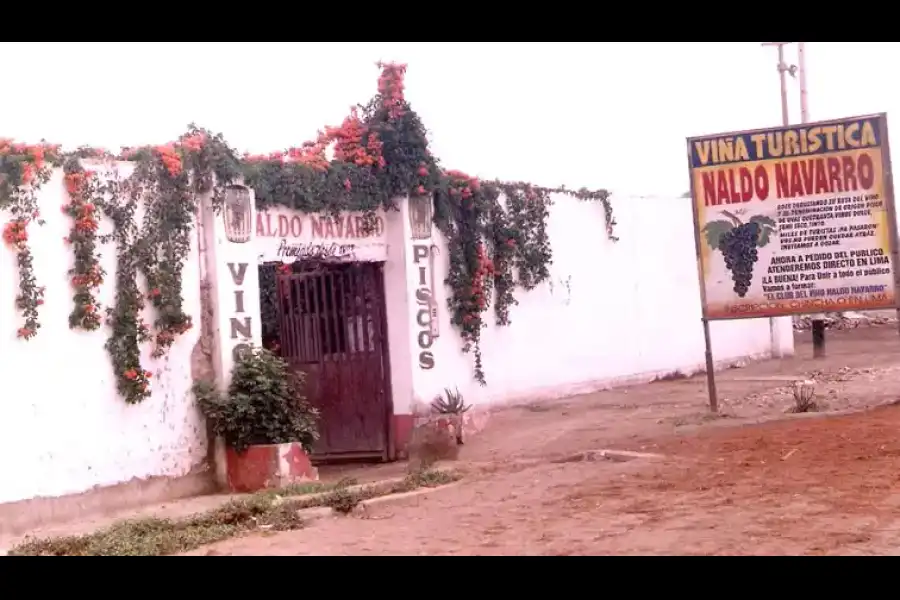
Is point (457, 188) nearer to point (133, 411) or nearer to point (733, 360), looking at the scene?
point (133, 411)

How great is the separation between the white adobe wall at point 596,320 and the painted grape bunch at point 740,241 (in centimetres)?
317

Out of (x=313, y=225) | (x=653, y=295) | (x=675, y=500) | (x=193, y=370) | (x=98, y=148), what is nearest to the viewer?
(x=675, y=500)

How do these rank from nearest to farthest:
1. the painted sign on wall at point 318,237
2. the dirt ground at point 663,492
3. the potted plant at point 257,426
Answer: the dirt ground at point 663,492 < the potted plant at point 257,426 < the painted sign on wall at point 318,237

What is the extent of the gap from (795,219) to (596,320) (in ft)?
15.0

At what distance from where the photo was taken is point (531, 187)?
16.2m

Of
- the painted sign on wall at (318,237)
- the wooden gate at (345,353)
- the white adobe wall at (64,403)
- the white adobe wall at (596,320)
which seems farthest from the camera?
the white adobe wall at (596,320)

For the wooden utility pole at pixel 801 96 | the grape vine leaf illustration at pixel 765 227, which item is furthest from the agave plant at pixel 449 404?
the wooden utility pole at pixel 801 96

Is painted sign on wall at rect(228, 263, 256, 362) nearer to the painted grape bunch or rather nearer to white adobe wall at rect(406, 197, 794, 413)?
white adobe wall at rect(406, 197, 794, 413)

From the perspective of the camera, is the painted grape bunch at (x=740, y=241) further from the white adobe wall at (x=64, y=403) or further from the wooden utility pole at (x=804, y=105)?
the wooden utility pole at (x=804, y=105)

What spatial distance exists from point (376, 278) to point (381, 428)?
1.76m

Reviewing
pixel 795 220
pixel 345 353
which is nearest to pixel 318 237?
pixel 345 353

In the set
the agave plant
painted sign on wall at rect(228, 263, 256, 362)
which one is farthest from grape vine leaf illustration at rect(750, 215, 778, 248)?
painted sign on wall at rect(228, 263, 256, 362)

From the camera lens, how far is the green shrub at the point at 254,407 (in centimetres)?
1105

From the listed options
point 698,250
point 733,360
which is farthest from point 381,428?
point 733,360
